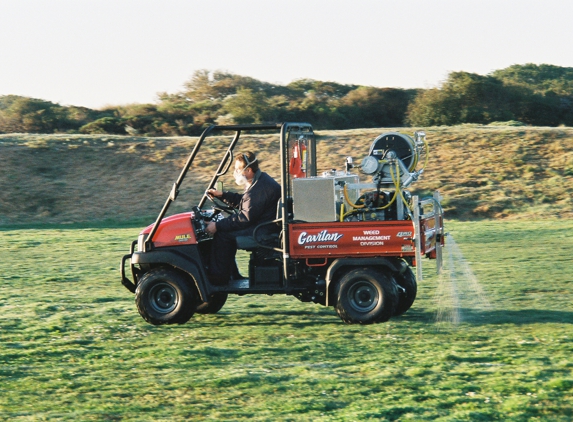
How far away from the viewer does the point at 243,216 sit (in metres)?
9.28

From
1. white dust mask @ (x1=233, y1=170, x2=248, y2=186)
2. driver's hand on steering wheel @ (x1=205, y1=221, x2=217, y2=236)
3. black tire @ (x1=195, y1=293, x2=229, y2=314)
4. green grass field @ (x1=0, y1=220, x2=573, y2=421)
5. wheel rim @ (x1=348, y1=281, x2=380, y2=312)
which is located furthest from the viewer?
black tire @ (x1=195, y1=293, x2=229, y2=314)

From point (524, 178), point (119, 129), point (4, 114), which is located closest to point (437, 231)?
point (524, 178)

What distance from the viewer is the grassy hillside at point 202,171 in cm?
2589

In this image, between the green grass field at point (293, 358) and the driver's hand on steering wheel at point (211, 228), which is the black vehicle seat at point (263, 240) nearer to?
the driver's hand on steering wheel at point (211, 228)

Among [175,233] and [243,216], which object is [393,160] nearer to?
[243,216]

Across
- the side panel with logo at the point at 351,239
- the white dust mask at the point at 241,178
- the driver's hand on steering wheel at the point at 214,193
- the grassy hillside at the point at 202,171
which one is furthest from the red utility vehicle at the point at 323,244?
the grassy hillside at the point at 202,171

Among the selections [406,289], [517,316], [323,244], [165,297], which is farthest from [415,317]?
[165,297]

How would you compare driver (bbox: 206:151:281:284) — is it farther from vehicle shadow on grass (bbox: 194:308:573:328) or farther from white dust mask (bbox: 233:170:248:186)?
vehicle shadow on grass (bbox: 194:308:573:328)

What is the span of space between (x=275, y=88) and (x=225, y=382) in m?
42.5

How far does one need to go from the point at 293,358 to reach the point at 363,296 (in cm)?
159

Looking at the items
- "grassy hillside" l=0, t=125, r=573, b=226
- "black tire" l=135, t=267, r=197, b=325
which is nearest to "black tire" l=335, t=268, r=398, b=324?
"black tire" l=135, t=267, r=197, b=325

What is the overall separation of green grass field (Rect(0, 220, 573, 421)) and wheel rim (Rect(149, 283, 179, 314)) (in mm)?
256

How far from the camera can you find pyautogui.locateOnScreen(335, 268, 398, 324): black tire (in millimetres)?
8977

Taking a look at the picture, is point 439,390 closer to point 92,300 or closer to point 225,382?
point 225,382
